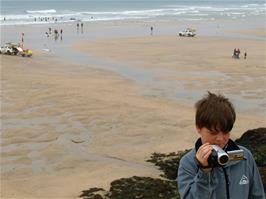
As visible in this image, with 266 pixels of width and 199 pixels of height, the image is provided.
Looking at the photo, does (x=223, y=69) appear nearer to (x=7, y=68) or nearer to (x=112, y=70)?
(x=112, y=70)

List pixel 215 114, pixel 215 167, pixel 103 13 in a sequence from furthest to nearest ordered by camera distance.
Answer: pixel 103 13 → pixel 215 114 → pixel 215 167

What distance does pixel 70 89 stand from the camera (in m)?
23.3

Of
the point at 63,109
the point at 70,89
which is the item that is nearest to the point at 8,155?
the point at 63,109

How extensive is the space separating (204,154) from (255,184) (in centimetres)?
58

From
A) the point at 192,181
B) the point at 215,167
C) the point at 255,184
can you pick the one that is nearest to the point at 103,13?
the point at 255,184

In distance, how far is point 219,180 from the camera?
3008mm

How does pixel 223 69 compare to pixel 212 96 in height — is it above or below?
below

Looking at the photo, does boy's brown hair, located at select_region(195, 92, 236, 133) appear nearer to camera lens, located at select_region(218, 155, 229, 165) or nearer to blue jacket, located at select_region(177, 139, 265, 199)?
blue jacket, located at select_region(177, 139, 265, 199)

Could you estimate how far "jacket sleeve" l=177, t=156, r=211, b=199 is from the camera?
2.93 m

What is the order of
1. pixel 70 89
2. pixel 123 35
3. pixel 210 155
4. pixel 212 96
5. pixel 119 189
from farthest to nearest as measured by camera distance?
1. pixel 123 35
2. pixel 70 89
3. pixel 119 189
4. pixel 212 96
5. pixel 210 155

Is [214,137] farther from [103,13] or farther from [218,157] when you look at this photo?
[103,13]

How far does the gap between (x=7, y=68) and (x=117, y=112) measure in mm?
13363

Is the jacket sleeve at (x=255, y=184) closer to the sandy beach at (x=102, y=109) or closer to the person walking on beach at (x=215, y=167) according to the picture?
the person walking on beach at (x=215, y=167)

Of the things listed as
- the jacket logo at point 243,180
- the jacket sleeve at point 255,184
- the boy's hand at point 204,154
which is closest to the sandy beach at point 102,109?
the jacket sleeve at point 255,184
